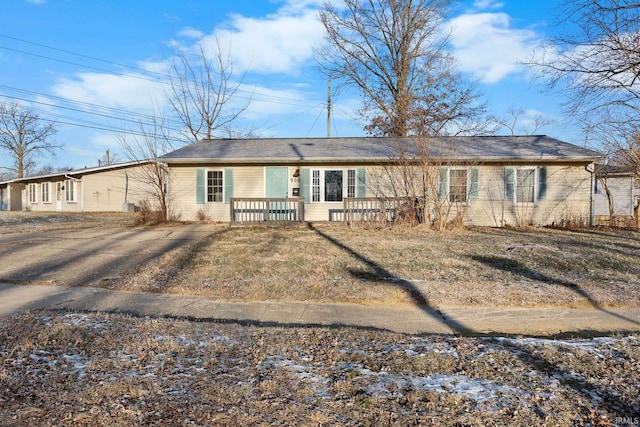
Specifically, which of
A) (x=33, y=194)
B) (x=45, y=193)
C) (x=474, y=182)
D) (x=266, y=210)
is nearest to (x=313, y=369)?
(x=266, y=210)

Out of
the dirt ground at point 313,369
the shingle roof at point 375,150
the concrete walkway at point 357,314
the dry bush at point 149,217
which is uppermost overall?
the shingle roof at point 375,150

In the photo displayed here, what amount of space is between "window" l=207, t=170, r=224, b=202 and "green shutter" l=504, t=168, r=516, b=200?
36.0ft

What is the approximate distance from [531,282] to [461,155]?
347 inches

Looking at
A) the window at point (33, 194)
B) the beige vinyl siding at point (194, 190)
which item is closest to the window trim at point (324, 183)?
the beige vinyl siding at point (194, 190)

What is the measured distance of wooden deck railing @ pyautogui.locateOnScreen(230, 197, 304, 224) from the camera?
1489 centimetres

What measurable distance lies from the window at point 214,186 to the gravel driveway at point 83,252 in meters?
2.24

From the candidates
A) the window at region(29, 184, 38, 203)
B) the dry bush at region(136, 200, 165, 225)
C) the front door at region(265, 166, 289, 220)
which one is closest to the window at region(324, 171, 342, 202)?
the front door at region(265, 166, 289, 220)

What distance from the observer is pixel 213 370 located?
11.0ft

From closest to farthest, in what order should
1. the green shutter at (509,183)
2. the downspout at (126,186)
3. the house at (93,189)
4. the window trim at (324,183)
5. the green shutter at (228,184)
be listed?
the green shutter at (509,183) → the window trim at (324,183) → the green shutter at (228,184) → the house at (93,189) → the downspout at (126,186)

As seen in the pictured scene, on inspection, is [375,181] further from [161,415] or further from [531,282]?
[161,415]

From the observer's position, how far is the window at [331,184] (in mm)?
16094

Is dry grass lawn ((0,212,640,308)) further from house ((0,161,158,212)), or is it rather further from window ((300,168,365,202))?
house ((0,161,158,212))

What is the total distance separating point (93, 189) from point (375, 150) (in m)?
20.4

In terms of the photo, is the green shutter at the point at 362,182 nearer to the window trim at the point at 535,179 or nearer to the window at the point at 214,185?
the window at the point at 214,185
